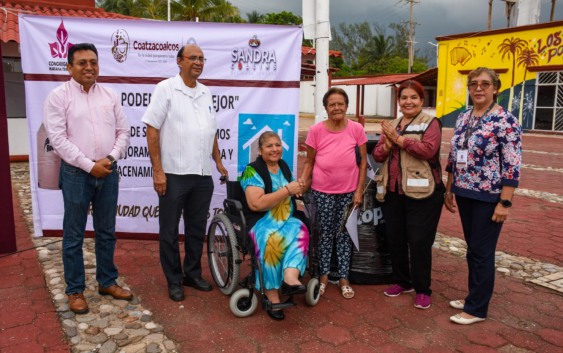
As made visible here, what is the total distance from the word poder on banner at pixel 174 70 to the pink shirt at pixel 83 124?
135 cm

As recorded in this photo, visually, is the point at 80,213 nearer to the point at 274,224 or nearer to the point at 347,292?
the point at 274,224

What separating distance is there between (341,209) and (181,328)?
149cm

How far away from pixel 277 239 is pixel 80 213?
1.43 metres

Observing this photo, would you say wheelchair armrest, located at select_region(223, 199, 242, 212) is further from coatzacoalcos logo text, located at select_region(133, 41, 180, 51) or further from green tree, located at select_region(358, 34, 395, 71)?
green tree, located at select_region(358, 34, 395, 71)

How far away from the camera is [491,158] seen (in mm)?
2840

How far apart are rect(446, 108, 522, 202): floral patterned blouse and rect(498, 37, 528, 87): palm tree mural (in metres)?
18.8

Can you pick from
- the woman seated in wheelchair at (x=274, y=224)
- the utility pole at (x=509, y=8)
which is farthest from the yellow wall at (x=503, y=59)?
the woman seated in wheelchair at (x=274, y=224)

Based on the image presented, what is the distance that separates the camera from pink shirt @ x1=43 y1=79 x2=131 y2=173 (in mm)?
2951

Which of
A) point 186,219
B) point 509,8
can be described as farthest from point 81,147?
point 509,8

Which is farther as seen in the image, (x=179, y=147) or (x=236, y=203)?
(x=179, y=147)

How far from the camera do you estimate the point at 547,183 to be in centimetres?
793

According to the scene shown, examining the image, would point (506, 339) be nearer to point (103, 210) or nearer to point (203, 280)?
point (203, 280)

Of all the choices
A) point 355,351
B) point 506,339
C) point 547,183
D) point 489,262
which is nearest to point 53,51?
point 355,351

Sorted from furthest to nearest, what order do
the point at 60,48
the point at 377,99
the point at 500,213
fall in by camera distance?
the point at 377,99
the point at 60,48
the point at 500,213
